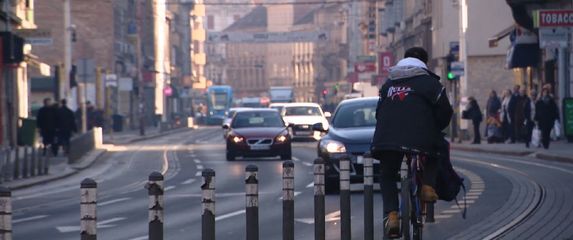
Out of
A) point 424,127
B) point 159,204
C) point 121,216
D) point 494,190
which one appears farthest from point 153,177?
point 494,190

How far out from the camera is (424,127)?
12.7 metres

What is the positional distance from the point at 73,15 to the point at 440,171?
82005 millimetres

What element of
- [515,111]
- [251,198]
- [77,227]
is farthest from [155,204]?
[515,111]

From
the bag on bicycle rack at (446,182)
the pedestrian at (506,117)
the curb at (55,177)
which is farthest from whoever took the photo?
the pedestrian at (506,117)

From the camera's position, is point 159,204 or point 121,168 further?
point 121,168

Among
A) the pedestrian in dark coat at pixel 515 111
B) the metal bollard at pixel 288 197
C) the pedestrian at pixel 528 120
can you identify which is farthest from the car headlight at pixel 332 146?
the pedestrian in dark coat at pixel 515 111

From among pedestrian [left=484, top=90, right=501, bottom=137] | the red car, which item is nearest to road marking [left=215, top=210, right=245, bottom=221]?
the red car

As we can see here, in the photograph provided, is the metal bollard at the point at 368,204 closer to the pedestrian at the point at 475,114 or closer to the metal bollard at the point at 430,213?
the metal bollard at the point at 430,213

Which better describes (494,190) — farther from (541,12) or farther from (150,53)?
(150,53)

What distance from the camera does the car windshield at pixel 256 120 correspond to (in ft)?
144

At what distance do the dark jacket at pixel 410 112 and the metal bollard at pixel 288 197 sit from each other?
104 centimetres

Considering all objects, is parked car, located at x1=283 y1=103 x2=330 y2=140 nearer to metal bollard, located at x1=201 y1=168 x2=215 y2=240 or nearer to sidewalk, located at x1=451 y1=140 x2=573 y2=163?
sidewalk, located at x1=451 y1=140 x2=573 y2=163

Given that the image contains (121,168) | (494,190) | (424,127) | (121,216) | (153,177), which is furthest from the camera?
(121,168)

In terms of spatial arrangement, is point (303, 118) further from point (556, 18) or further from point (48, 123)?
point (556, 18)
